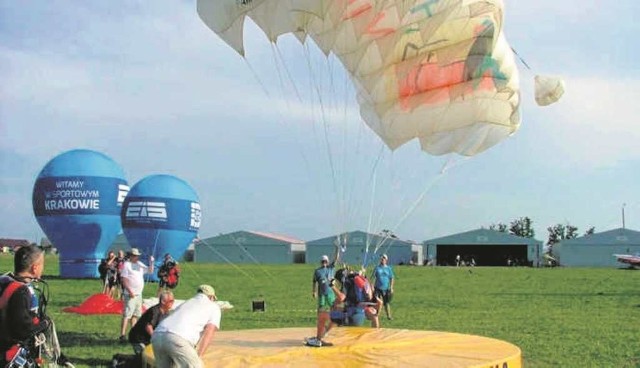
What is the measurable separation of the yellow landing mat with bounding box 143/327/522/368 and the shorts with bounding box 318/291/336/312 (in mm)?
376

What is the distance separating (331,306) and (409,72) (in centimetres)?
335

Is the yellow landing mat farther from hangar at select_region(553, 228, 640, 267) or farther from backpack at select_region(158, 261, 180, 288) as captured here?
hangar at select_region(553, 228, 640, 267)

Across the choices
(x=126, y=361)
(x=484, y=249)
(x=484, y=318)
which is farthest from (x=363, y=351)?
(x=484, y=249)

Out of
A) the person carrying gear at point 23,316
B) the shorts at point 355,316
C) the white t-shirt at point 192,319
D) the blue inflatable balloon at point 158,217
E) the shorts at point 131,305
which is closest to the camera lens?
the person carrying gear at point 23,316

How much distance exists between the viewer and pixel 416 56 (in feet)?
32.5

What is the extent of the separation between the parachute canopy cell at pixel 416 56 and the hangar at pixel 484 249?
57120 millimetres

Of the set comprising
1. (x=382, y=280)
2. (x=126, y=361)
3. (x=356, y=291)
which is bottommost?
(x=126, y=361)

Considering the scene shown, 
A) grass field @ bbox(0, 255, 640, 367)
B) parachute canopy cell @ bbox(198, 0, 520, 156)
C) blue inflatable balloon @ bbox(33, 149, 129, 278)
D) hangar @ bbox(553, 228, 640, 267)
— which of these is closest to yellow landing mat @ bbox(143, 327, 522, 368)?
grass field @ bbox(0, 255, 640, 367)

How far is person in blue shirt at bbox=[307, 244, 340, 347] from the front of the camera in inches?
333

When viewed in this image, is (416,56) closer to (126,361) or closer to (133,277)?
(133,277)

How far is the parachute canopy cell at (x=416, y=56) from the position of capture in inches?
350

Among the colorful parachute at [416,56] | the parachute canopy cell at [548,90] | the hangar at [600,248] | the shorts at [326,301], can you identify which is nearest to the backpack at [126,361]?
the shorts at [326,301]

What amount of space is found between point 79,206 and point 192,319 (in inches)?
874

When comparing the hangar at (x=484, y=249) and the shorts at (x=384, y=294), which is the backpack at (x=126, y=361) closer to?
the shorts at (x=384, y=294)
